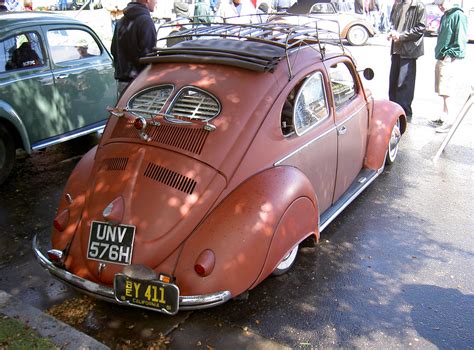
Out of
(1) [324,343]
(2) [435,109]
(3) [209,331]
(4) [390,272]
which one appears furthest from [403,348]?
(2) [435,109]

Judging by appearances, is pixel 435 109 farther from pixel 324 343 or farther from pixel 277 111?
pixel 324 343

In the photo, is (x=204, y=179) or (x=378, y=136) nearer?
(x=204, y=179)

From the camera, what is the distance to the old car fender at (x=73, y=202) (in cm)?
330

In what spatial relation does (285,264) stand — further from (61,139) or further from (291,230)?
(61,139)

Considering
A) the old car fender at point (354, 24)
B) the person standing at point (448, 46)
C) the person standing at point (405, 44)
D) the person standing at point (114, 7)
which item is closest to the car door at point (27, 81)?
the person standing at point (405, 44)

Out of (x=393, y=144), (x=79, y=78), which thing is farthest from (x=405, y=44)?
(x=79, y=78)

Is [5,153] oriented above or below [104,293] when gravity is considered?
above

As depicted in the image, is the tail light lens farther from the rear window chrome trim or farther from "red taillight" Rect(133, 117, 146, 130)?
the rear window chrome trim

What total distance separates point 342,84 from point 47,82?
3626mm

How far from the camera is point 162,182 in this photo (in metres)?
3.20

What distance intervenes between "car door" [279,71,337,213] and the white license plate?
4.24ft

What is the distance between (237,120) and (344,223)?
6.04 feet

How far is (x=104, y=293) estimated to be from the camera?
2.98m

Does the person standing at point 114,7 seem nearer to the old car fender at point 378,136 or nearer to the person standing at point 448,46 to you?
the person standing at point 448,46
